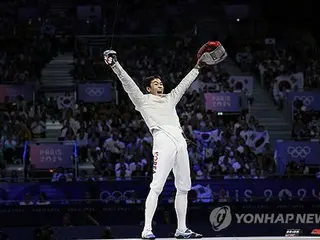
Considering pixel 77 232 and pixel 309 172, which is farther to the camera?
pixel 309 172

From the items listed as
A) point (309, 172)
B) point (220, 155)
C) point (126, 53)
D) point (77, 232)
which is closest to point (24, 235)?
point (77, 232)

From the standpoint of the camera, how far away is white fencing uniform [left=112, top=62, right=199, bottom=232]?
9.18 meters

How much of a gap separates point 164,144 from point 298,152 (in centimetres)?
1025

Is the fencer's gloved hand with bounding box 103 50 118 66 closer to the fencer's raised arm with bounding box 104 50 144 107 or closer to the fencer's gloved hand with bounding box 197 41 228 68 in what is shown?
the fencer's raised arm with bounding box 104 50 144 107

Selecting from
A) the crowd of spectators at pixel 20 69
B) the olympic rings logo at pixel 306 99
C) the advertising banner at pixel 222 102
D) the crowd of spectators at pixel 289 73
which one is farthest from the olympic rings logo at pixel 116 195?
the olympic rings logo at pixel 306 99

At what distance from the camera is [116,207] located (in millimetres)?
16672

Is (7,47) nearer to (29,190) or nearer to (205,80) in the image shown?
(205,80)

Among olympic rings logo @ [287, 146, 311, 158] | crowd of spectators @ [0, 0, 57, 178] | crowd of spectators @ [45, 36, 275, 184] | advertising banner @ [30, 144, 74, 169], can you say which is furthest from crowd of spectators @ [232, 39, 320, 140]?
crowd of spectators @ [0, 0, 57, 178]

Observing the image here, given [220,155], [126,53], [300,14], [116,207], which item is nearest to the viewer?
[116,207]

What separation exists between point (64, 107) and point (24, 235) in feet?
18.8
